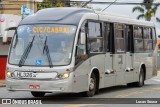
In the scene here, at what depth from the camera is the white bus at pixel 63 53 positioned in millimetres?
15680

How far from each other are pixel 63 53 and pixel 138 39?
7262 millimetres

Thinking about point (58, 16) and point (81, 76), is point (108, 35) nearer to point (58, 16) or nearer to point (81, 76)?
point (58, 16)

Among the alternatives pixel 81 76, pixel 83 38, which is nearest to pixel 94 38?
pixel 83 38

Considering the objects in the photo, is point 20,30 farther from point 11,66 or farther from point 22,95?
point 22,95

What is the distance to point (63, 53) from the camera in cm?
1591

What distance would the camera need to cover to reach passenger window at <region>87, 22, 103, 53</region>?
17.3 metres

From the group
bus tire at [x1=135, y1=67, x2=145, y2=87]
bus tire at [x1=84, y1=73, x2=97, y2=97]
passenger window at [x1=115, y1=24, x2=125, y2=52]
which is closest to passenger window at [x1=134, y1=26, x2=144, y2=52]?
bus tire at [x1=135, y1=67, x2=145, y2=87]

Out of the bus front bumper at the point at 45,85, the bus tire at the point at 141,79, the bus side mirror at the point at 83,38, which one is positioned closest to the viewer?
the bus front bumper at the point at 45,85

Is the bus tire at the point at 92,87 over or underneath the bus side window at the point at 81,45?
underneath

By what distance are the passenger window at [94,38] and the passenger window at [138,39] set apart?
4.08 m

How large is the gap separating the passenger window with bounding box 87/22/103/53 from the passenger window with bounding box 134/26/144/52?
4.08 meters

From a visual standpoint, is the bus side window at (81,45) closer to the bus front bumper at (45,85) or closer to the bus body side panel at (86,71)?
the bus body side panel at (86,71)

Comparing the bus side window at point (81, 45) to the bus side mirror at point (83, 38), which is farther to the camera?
the bus side mirror at point (83, 38)

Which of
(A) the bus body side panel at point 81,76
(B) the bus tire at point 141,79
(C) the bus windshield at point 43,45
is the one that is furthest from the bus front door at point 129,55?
(C) the bus windshield at point 43,45
